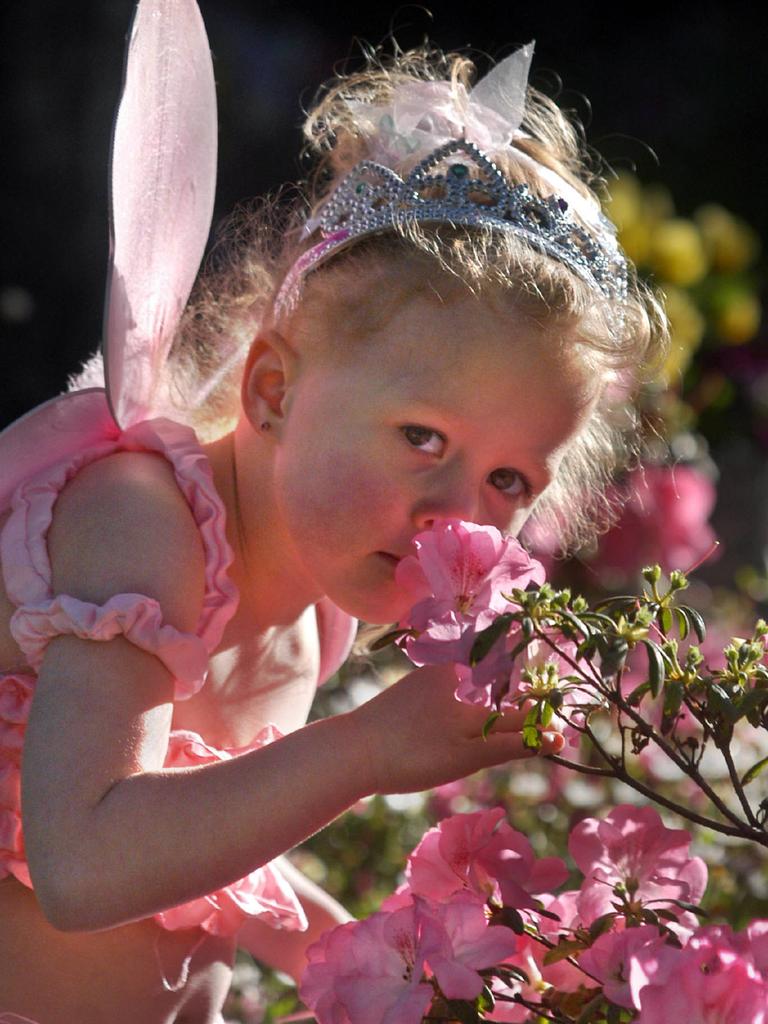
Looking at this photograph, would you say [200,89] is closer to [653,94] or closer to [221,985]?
[221,985]

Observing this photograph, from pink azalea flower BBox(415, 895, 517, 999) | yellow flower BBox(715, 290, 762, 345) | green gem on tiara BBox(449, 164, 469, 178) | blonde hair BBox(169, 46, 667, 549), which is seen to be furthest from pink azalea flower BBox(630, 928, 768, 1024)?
yellow flower BBox(715, 290, 762, 345)

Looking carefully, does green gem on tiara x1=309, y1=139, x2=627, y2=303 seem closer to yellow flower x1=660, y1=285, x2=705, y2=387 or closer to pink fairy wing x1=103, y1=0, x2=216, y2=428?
pink fairy wing x1=103, y1=0, x2=216, y2=428

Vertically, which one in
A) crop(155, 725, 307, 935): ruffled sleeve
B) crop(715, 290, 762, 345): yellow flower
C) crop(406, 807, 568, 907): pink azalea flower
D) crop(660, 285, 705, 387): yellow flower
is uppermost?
crop(406, 807, 568, 907): pink azalea flower

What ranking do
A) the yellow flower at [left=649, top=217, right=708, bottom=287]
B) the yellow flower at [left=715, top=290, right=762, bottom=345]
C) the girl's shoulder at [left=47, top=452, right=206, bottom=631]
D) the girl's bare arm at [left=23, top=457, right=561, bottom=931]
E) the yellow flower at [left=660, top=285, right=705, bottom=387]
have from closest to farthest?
the girl's bare arm at [left=23, top=457, right=561, bottom=931], the girl's shoulder at [left=47, top=452, right=206, bottom=631], the yellow flower at [left=660, top=285, right=705, bottom=387], the yellow flower at [left=649, top=217, right=708, bottom=287], the yellow flower at [left=715, top=290, right=762, bottom=345]

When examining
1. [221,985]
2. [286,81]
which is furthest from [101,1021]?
[286,81]

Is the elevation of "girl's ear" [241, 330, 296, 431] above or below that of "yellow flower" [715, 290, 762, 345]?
above

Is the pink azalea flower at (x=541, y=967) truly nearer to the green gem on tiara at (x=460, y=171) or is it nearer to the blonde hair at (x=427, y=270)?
the blonde hair at (x=427, y=270)

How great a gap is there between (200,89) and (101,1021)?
3.08 ft

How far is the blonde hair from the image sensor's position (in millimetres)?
1463

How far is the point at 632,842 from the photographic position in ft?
3.94

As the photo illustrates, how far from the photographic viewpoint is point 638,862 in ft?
3.93

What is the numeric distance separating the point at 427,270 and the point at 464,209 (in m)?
0.08

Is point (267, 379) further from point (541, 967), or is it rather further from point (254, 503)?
point (541, 967)

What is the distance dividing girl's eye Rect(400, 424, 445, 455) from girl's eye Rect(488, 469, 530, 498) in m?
0.08
